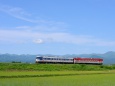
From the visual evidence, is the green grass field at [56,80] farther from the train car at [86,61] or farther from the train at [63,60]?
the train car at [86,61]

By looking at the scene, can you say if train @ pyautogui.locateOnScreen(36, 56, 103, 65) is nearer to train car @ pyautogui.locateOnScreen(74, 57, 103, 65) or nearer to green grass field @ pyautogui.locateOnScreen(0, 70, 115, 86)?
train car @ pyautogui.locateOnScreen(74, 57, 103, 65)

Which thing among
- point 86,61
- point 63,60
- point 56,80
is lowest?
point 56,80

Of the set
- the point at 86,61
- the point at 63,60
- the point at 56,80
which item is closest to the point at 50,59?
the point at 63,60

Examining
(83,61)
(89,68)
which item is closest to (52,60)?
(83,61)

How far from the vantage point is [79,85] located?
71.6ft

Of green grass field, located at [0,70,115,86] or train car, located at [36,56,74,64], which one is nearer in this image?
green grass field, located at [0,70,115,86]

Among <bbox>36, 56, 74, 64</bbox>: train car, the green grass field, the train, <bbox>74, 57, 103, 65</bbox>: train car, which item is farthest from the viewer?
<bbox>74, 57, 103, 65</bbox>: train car

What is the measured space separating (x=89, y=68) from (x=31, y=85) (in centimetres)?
3478

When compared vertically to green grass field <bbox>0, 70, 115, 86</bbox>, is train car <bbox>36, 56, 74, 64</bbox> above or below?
above

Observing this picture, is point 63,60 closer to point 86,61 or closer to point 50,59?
point 50,59

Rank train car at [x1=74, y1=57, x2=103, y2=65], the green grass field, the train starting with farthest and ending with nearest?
train car at [x1=74, y1=57, x2=103, y2=65] → the train → the green grass field

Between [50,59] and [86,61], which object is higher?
[50,59]

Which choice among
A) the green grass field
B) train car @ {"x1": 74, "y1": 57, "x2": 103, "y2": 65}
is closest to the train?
train car @ {"x1": 74, "y1": 57, "x2": 103, "y2": 65}

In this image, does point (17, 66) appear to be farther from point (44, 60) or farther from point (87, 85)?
point (87, 85)
